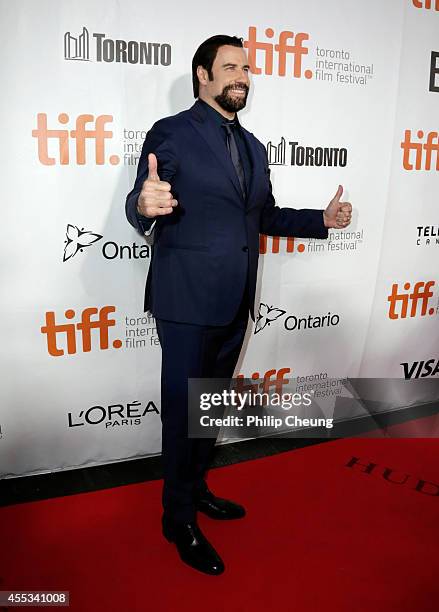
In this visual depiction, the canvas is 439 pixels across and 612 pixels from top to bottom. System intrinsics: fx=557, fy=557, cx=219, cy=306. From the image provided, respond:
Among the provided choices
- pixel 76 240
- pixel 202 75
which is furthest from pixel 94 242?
pixel 202 75

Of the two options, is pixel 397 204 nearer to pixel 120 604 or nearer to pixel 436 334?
pixel 436 334

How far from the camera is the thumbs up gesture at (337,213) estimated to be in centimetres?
221

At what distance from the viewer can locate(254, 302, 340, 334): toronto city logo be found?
281 centimetres

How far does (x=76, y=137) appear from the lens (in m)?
2.26

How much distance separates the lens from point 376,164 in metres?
2.86

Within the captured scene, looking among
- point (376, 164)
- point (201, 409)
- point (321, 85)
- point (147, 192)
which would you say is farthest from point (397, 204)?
point (147, 192)

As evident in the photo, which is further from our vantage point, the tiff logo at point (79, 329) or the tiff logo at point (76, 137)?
the tiff logo at point (79, 329)

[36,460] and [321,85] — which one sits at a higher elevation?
[321,85]

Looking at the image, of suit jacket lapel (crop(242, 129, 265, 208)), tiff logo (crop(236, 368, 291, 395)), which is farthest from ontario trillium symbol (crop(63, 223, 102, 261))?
tiff logo (crop(236, 368, 291, 395))

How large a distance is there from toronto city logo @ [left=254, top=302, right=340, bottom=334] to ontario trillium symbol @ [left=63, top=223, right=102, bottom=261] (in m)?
0.90

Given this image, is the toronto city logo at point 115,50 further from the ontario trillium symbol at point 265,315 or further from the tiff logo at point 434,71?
the tiff logo at point 434,71

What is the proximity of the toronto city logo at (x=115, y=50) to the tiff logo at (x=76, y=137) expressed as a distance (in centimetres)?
23

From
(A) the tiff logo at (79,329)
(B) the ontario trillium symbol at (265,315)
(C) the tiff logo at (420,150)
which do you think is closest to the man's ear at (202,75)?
(A) the tiff logo at (79,329)

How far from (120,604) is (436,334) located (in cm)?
238
